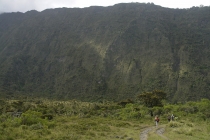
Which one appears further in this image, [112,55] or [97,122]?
[112,55]

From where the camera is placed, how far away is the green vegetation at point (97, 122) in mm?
25281

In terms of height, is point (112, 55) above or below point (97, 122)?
above

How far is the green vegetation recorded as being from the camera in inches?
995

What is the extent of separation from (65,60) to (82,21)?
40214 mm

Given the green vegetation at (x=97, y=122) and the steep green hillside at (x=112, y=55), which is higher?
the steep green hillside at (x=112, y=55)

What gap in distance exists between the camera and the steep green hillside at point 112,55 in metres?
112

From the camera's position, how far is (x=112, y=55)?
136000 mm

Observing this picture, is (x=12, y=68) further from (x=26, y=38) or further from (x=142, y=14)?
(x=142, y=14)

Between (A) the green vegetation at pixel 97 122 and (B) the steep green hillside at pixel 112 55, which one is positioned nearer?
(A) the green vegetation at pixel 97 122

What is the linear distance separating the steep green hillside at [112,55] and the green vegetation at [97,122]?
46.7m

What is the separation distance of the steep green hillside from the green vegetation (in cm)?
4670

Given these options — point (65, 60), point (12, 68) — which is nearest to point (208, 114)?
point (65, 60)

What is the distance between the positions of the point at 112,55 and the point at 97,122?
9838 cm

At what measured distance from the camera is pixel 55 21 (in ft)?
634
